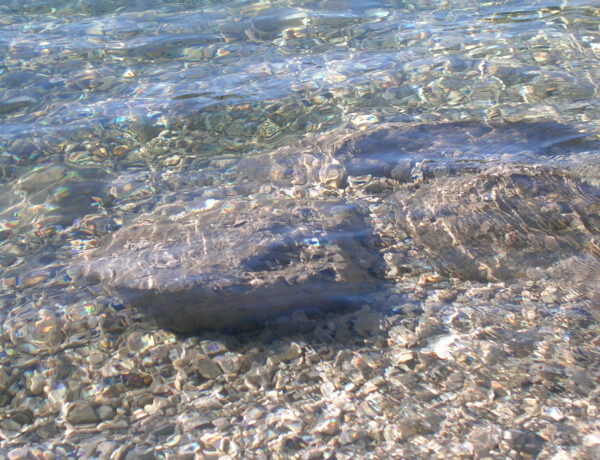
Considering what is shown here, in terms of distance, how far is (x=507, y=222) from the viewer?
3.52 m

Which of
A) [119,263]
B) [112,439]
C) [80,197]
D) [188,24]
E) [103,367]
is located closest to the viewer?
[112,439]

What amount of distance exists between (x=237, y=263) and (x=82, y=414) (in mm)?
1128

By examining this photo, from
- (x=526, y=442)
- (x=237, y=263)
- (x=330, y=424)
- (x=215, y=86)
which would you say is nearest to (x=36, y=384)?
(x=237, y=263)

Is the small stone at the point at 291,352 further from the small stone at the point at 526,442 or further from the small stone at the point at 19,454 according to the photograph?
the small stone at the point at 19,454

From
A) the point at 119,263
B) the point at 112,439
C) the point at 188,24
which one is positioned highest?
the point at 188,24

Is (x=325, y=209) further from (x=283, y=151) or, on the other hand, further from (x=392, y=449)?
(x=392, y=449)

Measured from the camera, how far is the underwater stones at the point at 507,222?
10.9ft

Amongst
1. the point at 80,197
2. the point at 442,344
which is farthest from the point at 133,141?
the point at 442,344

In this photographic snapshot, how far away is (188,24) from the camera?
286 inches

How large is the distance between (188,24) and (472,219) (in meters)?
5.10

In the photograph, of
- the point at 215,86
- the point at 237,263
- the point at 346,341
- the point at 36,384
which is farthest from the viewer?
the point at 215,86

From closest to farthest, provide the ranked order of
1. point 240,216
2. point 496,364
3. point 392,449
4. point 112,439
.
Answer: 1. point 392,449
2. point 112,439
3. point 496,364
4. point 240,216

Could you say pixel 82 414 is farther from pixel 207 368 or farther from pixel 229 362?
pixel 229 362

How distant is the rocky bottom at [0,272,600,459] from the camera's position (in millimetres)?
2463
